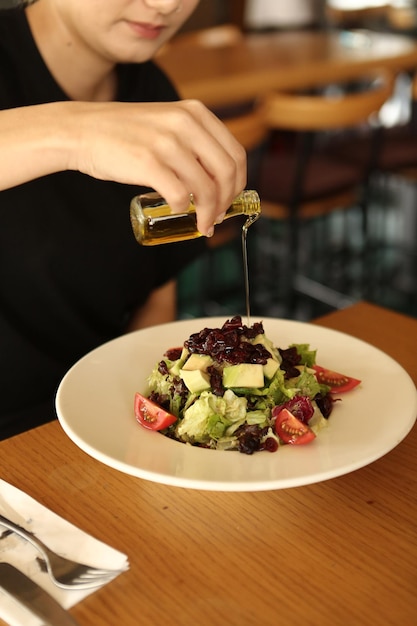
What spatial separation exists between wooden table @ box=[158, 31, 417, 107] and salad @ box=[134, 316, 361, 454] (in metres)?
1.97

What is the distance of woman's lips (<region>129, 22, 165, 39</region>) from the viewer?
4.29 feet

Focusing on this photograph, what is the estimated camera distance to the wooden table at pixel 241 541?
2.42 ft

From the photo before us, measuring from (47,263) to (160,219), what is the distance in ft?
1.59

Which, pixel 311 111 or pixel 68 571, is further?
pixel 311 111

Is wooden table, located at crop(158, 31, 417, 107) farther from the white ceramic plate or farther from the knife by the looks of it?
the knife

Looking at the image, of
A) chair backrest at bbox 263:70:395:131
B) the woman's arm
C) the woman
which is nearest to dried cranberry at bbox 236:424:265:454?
the woman's arm

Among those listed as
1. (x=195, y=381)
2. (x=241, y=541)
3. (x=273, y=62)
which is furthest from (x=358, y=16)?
(x=241, y=541)

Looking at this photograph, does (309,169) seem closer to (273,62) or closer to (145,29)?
(273,62)

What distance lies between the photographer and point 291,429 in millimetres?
937

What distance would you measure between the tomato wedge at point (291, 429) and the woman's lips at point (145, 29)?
0.71 meters

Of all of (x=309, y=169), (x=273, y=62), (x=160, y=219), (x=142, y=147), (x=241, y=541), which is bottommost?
(x=309, y=169)

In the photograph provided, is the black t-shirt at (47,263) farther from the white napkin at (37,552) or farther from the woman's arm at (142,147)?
the white napkin at (37,552)

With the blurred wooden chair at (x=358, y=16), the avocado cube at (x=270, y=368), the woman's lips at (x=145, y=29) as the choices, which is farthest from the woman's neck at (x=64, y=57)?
the blurred wooden chair at (x=358, y=16)

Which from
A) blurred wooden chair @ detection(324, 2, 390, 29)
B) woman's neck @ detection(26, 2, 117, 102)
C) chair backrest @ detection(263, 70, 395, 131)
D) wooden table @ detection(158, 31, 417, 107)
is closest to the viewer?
woman's neck @ detection(26, 2, 117, 102)
